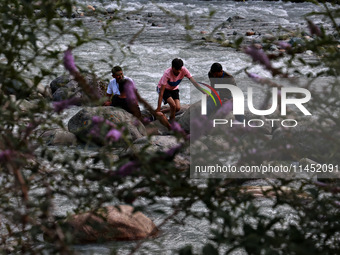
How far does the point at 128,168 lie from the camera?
5.50 feet

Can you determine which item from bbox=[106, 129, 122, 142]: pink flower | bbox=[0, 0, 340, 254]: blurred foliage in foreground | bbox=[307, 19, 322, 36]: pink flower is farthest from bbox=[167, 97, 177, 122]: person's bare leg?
bbox=[106, 129, 122, 142]: pink flower

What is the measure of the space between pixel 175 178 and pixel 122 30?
1417 cm

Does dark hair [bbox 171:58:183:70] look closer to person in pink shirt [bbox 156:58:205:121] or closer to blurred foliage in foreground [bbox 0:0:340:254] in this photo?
person in pink shirt [bbox 156:58:205:121]

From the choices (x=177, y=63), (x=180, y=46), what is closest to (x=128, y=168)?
(x=177, y=63)

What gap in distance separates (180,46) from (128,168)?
12.8m

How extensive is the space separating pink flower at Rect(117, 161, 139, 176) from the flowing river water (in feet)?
7.99

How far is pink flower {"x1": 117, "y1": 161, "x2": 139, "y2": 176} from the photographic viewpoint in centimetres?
168

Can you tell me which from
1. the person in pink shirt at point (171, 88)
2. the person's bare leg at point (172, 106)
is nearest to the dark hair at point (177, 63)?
the person in pink shirt at point (171, 88)

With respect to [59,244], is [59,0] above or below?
above

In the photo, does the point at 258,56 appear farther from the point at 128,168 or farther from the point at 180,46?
the point at 180,46

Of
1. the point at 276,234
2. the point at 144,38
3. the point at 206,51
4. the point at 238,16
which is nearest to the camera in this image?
the point at 276,234

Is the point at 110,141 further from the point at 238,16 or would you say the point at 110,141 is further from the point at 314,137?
the point at 238,16

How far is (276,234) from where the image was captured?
5.60 feet

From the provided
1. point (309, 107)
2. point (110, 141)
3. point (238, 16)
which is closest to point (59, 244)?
point (110, 141)
